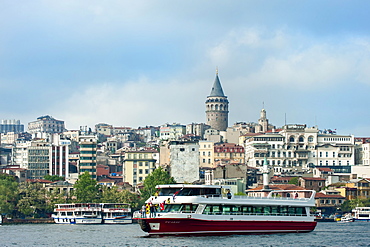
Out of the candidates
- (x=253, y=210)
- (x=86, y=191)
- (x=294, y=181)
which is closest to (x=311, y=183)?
(x=294, y=181)

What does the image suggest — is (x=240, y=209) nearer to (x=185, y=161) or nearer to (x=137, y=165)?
(x=185, y=161)

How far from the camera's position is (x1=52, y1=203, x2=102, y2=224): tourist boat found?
112562 millimetres

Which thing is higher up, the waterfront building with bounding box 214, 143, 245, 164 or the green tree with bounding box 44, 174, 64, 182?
the waterfront building with bounding box 214, 143, 245, 164

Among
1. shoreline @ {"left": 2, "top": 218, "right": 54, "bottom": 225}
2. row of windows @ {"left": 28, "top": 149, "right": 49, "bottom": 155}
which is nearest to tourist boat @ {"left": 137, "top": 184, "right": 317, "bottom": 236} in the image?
shoreline @ {"left": 2, "top": 218, "right": 54, "bottom": 225}

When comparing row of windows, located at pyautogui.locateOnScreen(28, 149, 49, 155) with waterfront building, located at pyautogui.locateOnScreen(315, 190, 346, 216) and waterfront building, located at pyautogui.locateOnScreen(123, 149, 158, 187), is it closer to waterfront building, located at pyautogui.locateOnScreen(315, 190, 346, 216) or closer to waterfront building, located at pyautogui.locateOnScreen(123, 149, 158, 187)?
waterfront building, located at pyautogui.locateOnScreen(123, 149, 158, 187)

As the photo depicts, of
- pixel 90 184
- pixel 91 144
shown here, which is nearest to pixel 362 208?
pixel 90 184

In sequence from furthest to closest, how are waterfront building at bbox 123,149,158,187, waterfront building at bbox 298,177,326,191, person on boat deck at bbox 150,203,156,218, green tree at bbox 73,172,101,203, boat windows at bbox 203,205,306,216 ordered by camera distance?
1. waterfront building at bbox 123,149,158,187
2. waterfront building at bbox 298,177,326,191
3. green tree at bbox 73,172,101,203
4. boat windows at bbox 203,205,306,216
5. person on boat deck at bbox 150,203,156,218

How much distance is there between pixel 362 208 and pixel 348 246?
65527 millimetres

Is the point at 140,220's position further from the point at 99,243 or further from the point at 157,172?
the point at 157,172

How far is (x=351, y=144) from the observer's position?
607 feet

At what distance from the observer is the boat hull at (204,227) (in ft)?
207

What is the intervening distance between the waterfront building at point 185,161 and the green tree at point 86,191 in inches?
1113

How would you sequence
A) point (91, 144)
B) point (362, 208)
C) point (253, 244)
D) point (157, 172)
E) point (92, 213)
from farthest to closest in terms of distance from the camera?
1. point (91, 144)
2. point (157, 172)
3. point (362, 208)
4. point (92, 213)
5. point (253, 244)

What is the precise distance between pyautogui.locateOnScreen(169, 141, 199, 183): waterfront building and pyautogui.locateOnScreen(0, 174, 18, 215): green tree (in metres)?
34.2
